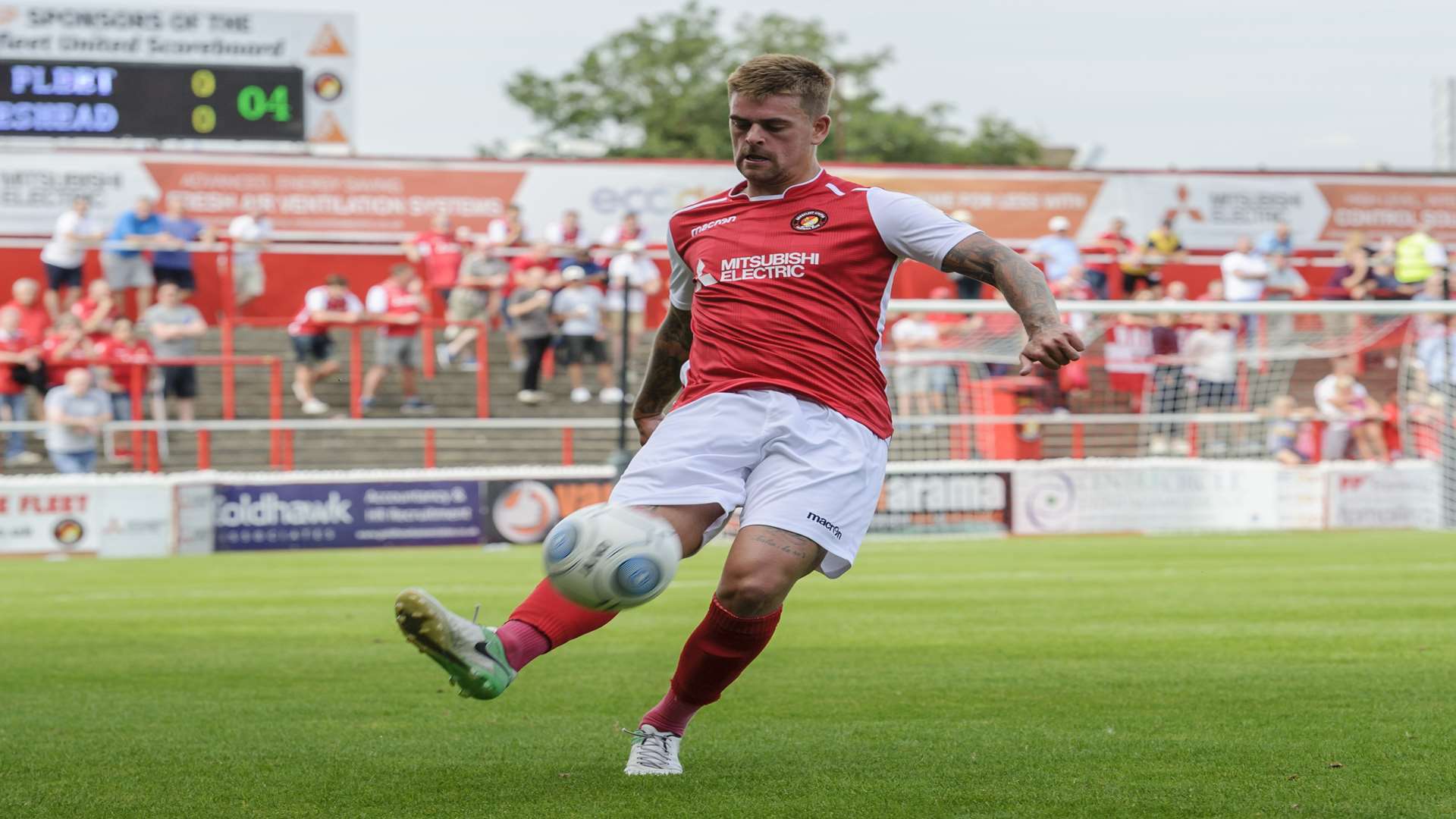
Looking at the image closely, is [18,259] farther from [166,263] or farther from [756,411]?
[756,411]

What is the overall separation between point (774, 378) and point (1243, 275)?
21.1 meters

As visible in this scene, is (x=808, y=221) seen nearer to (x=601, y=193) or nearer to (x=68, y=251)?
(x=68, y=251)

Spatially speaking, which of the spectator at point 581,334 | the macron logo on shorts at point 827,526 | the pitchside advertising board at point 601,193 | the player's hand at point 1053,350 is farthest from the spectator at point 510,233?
the player's hand at point 1053,350

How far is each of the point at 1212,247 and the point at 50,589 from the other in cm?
2248

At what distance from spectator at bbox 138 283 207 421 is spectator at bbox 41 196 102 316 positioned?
302cm

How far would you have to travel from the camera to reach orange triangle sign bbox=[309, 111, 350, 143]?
28125mm

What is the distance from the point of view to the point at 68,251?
23000mm

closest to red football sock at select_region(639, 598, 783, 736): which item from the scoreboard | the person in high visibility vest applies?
the person in high visibility vest

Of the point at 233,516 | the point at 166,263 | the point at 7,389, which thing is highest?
the point at 166,263

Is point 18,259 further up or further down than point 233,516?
further up

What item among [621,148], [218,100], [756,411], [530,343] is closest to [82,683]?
[756,411]

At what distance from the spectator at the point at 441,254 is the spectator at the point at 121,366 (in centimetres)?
483

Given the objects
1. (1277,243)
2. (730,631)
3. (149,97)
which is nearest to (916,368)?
(1277,243)

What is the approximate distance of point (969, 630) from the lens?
9438 mm
